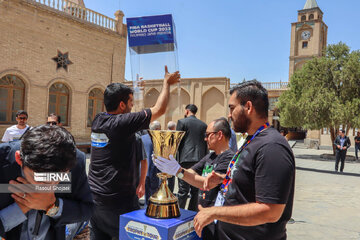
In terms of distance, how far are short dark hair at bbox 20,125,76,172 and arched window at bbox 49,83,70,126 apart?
14.0 m

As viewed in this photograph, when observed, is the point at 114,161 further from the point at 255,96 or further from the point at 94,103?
the point at 94,103

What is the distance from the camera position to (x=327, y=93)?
16.2 m

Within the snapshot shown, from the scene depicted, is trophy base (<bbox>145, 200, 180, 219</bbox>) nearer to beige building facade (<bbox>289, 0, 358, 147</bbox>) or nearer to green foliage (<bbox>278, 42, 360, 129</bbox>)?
green foliage (<bbox>278, 42, 360, 129</bbox>)

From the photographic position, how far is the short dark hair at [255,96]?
1.65 m

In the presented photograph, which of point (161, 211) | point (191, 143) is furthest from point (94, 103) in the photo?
point (161, 211)

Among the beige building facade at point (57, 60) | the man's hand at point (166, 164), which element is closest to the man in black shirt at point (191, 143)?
the man's hand at point (166, 164)

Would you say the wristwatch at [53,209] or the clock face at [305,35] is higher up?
the clock face at [305,35]

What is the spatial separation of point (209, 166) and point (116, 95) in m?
1.06

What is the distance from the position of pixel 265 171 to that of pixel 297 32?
54.3m

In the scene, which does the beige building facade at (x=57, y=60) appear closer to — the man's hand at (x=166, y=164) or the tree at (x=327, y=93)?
the tree at (x=327, y=93)

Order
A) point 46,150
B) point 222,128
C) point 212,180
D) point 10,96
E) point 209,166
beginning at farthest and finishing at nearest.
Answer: point 10,96, point 222,128, point 209,166, point 212,180, point 46,150

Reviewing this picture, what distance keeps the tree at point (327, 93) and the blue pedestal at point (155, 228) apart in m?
16.1

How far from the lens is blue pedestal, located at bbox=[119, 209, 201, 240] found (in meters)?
1.50

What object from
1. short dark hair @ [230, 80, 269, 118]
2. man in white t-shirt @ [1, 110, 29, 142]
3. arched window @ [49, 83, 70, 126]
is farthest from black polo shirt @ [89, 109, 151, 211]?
arched window @ [49, 83, 70, 126]
